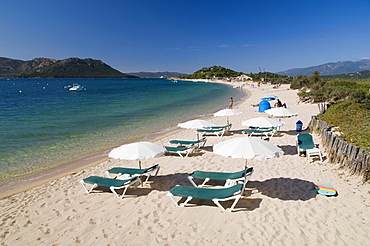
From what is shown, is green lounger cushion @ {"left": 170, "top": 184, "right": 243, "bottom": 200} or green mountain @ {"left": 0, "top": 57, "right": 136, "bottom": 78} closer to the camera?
green lounger cushion @ {"left": 170, "top": 184, "right": 243, "bottom": 200}

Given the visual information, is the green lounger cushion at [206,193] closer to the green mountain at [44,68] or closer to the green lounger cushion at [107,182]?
the green lounger cushion at [107,182]

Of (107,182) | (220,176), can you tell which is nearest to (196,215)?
(220,176)

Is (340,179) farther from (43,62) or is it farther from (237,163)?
(43,62)

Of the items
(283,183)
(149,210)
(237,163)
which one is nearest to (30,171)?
(149,210)

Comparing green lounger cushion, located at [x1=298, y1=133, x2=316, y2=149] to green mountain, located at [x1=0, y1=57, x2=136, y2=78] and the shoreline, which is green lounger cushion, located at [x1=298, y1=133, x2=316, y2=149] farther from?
green mountain, located at [x1=0, y1=57, x2=136, y2=78]

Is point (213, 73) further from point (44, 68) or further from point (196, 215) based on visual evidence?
point (196, 215)

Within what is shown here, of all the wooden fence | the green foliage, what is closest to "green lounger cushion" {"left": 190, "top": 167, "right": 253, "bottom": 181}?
the wooden fence

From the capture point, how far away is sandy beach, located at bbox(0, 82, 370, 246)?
4.04m

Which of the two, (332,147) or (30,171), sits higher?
(332,147)

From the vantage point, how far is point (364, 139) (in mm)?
6953

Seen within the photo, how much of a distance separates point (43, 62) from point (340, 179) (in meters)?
223

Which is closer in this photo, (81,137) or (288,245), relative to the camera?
(288,245)

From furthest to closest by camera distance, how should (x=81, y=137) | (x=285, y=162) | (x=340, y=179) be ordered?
(x=81, y=137), (x=285, y=162), (x=340, y=179)

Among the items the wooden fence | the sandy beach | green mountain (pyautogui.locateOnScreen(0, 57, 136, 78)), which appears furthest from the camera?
green mountain (pyautogui.locateOnScreen(0, 57, 136, 78))
